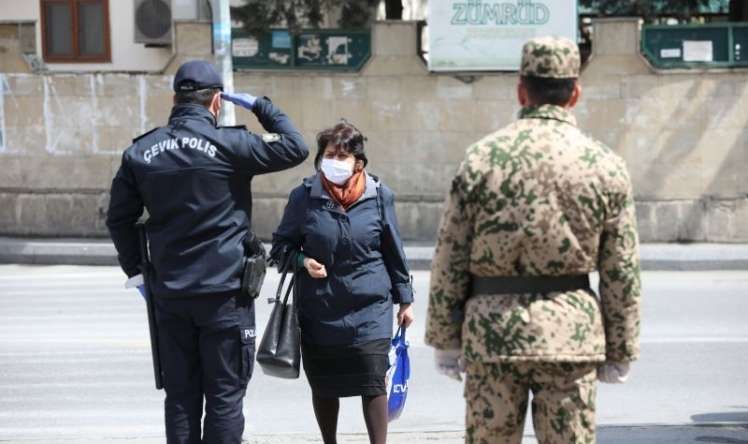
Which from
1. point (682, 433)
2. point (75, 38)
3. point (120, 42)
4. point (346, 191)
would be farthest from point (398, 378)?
point (75, 38)

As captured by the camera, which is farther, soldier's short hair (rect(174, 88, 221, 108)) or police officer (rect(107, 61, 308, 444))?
soldier's short hair (rect(174, 88, 221, 108))

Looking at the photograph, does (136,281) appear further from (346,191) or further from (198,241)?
(346,191)

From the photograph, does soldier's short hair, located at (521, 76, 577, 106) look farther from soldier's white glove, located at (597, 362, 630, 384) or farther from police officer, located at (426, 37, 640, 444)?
soldier's white glove, located at (597, 362, 630, 384)

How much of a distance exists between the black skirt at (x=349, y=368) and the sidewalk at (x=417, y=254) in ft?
31.6

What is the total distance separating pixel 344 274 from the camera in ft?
19.6

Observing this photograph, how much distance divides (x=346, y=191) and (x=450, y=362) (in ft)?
6.22

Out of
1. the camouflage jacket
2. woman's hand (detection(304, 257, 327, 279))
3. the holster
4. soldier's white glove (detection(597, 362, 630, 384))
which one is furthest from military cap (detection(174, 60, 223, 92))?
soldier's white glove (detection(597, 362, 630, 384))

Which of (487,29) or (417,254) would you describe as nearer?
(417,254)

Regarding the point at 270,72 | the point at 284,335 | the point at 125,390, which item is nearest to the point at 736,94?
the point at 270,72

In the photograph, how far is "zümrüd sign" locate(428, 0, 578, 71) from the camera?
16938 mm

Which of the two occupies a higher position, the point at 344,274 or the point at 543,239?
the point at 543,239

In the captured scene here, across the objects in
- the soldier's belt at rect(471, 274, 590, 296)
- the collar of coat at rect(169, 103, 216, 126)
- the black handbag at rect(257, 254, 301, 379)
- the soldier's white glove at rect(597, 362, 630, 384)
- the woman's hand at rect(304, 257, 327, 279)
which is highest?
the collar of coat at rect(169, 103, 216, 126)

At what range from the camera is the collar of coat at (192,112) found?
547cm

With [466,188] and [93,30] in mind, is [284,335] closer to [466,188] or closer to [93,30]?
[466,188]
